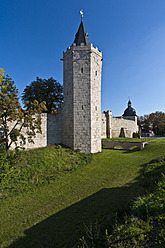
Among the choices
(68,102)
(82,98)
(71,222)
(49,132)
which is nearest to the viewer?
(71,222)

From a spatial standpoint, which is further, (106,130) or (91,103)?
(106,130)

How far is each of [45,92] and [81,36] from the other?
30.4 ft

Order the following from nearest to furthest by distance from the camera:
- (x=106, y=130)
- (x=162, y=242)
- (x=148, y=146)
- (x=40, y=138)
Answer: (x=162, y=242) < (x=40, y=138) < (x=148, y=146) < (x=106, y=130)

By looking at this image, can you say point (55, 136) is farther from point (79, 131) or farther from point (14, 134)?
point (14, 134)

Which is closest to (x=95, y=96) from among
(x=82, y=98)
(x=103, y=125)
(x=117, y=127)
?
(x=82, y=98)

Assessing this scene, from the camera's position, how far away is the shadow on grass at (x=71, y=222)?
4719 mm

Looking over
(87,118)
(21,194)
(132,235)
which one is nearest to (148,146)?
(87,118)

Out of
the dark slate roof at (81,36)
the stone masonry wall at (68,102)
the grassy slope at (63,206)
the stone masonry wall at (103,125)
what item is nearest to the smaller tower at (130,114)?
the stone masonry wall at (103,125)

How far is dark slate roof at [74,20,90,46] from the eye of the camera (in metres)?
16.6

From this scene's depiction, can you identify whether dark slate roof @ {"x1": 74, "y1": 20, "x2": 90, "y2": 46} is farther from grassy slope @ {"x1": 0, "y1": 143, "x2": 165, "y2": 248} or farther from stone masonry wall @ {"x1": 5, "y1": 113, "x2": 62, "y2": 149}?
grassy slope @ {"x1": 0, "y1": 143, "x2": 165, "y2": 248}

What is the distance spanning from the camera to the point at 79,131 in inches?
625

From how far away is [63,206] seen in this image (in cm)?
698

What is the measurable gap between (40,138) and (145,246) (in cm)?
1425

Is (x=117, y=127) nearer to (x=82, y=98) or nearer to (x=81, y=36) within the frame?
(x=82, y=98)
